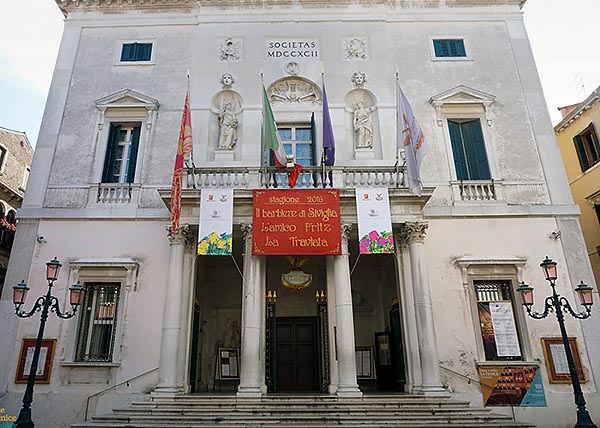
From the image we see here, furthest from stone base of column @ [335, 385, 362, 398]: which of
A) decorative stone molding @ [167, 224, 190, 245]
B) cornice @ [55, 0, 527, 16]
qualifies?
cornice @ [55, 0, 527, 16]

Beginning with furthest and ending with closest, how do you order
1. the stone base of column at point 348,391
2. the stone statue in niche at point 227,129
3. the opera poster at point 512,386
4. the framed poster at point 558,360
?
the stone statue in niche at point 227,129 < the framed poster at point 558,360 < the opera poster at point 512,386 < the stone base of column at point 348,391

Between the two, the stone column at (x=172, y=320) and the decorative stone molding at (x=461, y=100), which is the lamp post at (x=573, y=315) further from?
the stone column at (x=172, y=320)

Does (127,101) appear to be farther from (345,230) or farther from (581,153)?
(581,153)

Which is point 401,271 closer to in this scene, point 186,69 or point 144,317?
point 144,317

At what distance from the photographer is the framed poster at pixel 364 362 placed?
15.2 m

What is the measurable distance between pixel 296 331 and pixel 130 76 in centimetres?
1082

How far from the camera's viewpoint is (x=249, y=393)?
37.1 ft

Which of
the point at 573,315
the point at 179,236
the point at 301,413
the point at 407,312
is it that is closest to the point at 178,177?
the point at 179,236

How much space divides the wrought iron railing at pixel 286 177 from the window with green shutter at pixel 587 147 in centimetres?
1060

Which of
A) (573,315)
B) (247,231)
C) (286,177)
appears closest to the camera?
(573,315)

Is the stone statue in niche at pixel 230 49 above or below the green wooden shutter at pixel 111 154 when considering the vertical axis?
above

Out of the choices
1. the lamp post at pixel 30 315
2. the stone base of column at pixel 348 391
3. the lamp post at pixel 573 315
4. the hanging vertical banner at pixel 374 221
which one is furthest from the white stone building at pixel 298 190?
the lamp post at pixel 30 315

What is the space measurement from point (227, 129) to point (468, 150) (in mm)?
8224

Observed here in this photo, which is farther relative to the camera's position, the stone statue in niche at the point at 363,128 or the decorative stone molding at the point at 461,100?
the decorative stone molding at the point at 461,100
